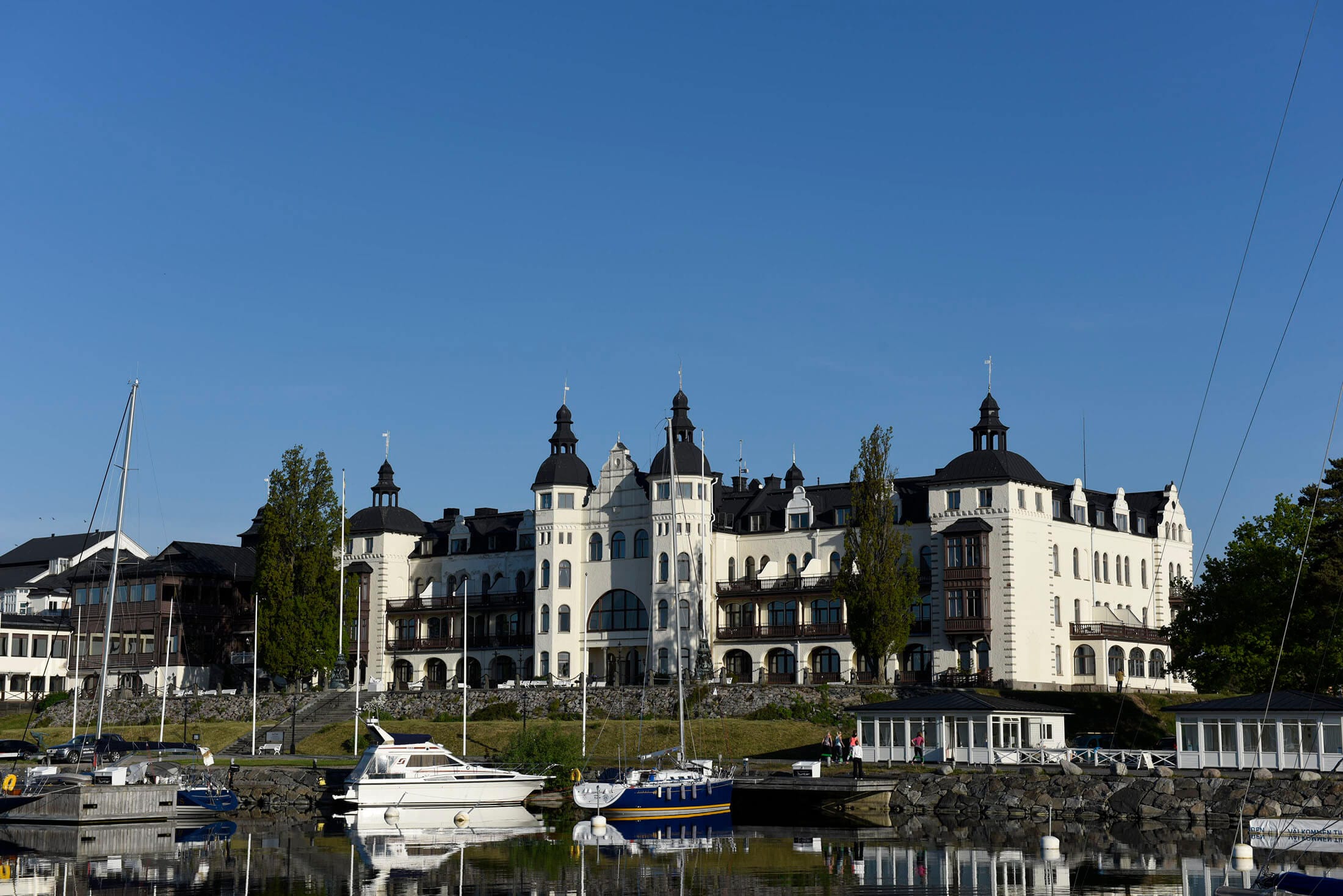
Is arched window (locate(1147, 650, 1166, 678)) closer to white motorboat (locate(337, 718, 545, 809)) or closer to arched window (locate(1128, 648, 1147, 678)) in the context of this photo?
arched window (locate(1128, 648, 1147, 678))

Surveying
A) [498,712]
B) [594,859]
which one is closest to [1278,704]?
[594,859]

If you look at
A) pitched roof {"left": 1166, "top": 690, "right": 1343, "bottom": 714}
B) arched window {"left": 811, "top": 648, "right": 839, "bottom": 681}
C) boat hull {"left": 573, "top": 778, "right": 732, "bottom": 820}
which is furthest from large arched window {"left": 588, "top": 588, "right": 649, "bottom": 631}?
pitched roof {"left": 1166, "top": 690, "right": 1343, "bottom": 714}

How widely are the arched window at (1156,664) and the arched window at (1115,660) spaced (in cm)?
318

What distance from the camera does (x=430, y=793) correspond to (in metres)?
60.0

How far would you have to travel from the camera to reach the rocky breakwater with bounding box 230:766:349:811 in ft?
214

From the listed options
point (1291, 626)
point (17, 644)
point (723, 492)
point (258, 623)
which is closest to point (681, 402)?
point (723, 492)

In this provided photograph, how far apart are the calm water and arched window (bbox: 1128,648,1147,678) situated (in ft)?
126

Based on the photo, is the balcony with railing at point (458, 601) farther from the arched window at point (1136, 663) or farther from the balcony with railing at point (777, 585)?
the arched window at point (1136, 663)

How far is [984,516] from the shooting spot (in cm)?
8888

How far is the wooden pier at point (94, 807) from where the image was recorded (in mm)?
56844

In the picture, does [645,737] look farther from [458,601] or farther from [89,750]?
[458,601]

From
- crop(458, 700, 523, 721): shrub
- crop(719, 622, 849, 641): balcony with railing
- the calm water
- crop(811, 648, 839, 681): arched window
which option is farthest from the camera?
crop(719, 622, 849, 641): balcony with railing

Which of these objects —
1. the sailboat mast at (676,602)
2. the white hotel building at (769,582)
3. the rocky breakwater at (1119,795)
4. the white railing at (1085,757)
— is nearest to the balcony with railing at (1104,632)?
the white hotel building at (769,582)

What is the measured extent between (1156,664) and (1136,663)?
2.73 meters
